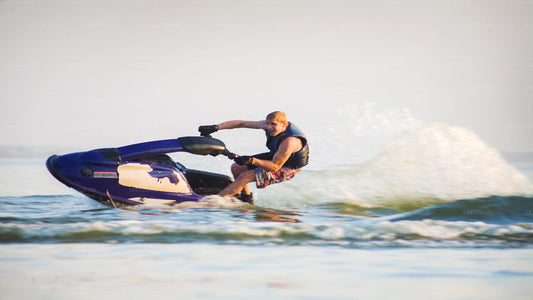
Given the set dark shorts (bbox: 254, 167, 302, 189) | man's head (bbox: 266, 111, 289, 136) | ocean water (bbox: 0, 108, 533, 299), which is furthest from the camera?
dark shorts (bbox: 254, 167, 302, 189)

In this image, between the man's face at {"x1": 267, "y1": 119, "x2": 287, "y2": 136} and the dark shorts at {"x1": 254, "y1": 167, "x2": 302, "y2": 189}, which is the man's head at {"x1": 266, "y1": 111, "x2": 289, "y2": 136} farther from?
the dark shorts at {"x1": 254, "y1": 167, "x2": 302, "y2": 189}

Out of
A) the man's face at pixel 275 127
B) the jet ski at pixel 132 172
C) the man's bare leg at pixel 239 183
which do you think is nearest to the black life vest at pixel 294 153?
the man's face at pixel 275 127

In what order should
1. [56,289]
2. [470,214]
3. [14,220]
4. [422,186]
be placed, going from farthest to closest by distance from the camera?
[422,186]
[470,214]
[14,220]
[56,289]

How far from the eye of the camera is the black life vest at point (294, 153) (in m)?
7.55

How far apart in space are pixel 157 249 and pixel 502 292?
261 cm

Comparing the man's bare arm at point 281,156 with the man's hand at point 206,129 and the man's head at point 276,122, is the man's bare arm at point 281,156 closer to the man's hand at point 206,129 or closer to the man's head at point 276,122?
the man's head at point 276,122

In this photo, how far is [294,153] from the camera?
7672 mm

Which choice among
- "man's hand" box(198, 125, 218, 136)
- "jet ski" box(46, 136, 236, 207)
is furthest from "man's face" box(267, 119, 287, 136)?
"man's hand" box(198, 125, 218, 136)

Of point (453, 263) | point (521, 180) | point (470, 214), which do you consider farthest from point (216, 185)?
point (521, 180)

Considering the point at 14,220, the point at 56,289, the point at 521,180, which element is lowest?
the point at 56,289

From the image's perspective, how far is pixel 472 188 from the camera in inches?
422

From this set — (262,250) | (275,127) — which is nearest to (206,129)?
(275,127)

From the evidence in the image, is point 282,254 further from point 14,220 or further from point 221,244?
point 14,220

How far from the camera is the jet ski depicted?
22.9 ft
